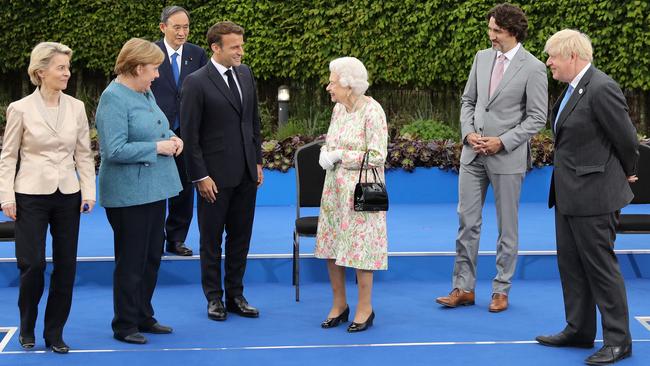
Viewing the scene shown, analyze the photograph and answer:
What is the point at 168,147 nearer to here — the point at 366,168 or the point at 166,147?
the point at 166,147

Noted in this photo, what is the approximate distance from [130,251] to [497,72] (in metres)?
2.41

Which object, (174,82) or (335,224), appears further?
(174,82)

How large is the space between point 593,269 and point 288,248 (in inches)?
108

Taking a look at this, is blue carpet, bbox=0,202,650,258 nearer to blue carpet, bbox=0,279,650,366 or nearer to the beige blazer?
blue carpet, bbox=0,279,650,366

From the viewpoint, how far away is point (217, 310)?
5805 mm

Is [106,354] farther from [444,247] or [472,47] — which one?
[472,47]

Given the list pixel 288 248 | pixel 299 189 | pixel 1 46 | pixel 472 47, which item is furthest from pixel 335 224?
pixel 1 46

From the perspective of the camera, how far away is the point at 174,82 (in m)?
6.68

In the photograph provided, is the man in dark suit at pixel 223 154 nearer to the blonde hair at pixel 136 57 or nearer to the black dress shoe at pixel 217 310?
the black dress shoe at pixel 217 310

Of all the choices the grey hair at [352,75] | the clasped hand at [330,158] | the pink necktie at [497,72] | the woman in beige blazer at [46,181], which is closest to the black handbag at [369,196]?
the clasped hand at [330,158]

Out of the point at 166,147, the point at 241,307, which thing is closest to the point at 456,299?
the point at 241,307

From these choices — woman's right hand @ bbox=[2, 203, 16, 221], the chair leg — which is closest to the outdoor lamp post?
the chair leg

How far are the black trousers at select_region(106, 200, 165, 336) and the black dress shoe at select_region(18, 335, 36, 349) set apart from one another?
1.39 feet

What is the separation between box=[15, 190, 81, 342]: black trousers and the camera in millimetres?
4938
